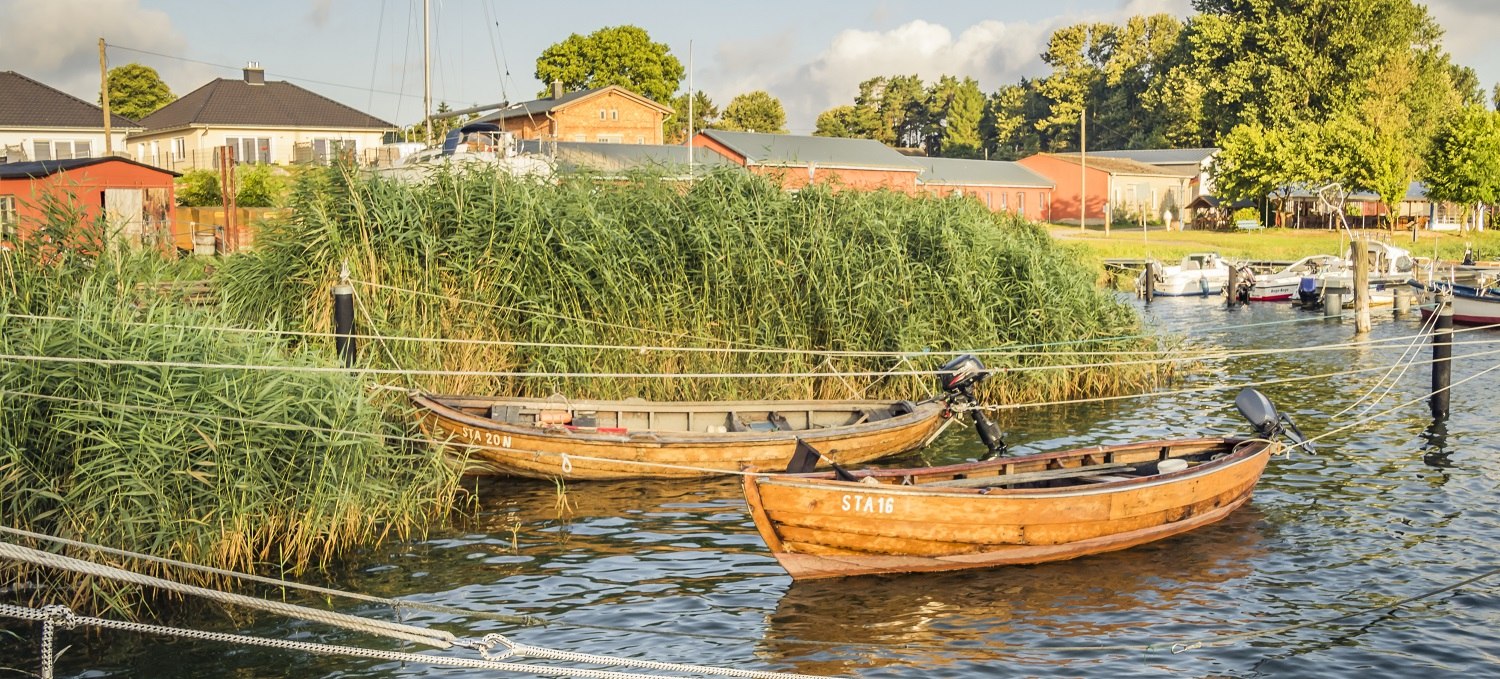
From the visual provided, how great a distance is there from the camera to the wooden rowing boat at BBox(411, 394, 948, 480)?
15.8 m

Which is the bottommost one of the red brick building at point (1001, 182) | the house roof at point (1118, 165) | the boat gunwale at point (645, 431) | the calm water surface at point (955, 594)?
the calm water surface at point (955, 594)

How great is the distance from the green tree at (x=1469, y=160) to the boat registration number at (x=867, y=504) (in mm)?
65036

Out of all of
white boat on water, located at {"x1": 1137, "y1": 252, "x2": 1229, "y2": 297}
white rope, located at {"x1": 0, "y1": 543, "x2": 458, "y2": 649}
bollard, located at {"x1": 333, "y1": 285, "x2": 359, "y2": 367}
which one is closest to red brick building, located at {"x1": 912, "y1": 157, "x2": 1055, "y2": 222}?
white boat on water, located at {"x1": 1137, "y1": 252, "x2": 1229, "y2": 297}

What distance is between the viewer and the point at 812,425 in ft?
59.2

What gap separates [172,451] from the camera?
1143 centimetres

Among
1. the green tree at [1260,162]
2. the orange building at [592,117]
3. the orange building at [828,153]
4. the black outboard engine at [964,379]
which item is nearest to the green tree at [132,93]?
the orange building at [592,117]

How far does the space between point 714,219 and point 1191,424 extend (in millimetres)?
8906

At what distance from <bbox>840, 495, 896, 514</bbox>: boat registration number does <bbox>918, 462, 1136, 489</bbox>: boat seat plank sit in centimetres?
96

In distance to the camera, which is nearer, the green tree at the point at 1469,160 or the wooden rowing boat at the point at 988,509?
the wooden rowing boat at the point at 988,509

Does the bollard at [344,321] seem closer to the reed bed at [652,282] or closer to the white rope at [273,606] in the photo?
the reed bed at [652,282]

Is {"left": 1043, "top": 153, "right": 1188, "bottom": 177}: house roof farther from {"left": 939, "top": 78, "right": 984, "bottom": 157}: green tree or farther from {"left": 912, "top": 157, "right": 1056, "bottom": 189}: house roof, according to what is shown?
{"left": 939, "top": 78, "right": 984, "bottom": 157}: green tree

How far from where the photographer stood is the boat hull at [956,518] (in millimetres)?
11875

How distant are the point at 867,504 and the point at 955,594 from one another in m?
1.28

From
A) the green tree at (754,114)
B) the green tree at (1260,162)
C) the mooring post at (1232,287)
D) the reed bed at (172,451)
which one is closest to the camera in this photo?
the reed bed at (172,451)
